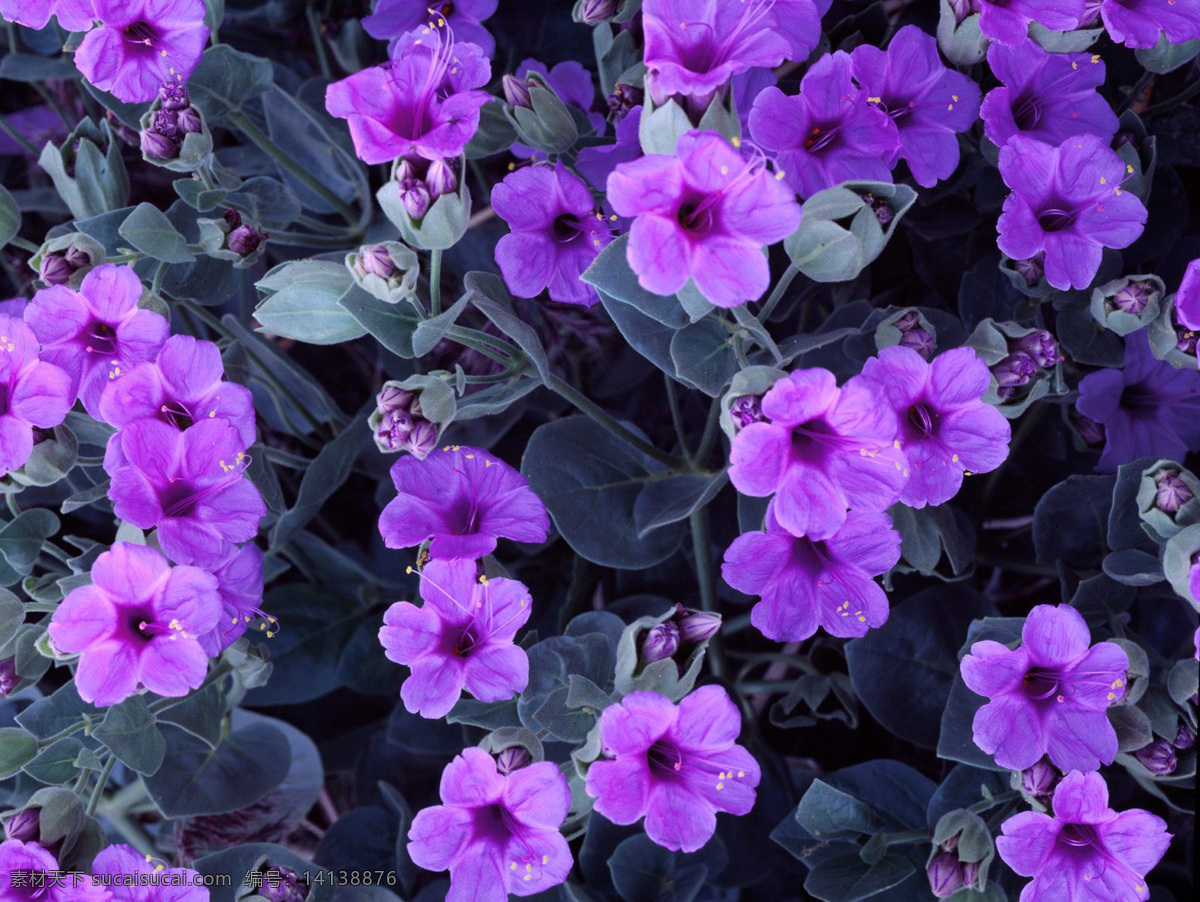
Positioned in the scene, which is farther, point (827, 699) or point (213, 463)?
point (827, 699)

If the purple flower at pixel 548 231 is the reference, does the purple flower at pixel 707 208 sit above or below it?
above

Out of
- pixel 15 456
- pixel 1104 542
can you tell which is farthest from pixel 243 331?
pixel 1104 542

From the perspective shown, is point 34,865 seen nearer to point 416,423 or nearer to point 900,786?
point 416,423

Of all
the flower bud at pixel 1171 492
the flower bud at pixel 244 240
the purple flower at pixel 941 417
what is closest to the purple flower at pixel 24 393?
the flower bud at pixel 244 240

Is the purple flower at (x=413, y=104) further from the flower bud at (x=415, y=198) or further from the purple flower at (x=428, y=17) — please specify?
the purple flower at (x=428, y=17)

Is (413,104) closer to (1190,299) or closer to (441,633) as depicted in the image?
(441,633)

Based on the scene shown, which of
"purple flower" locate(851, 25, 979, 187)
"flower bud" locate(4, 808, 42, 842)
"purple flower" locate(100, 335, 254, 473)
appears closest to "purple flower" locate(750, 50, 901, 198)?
"purple flower" locate(851, 25, 979, 187)
